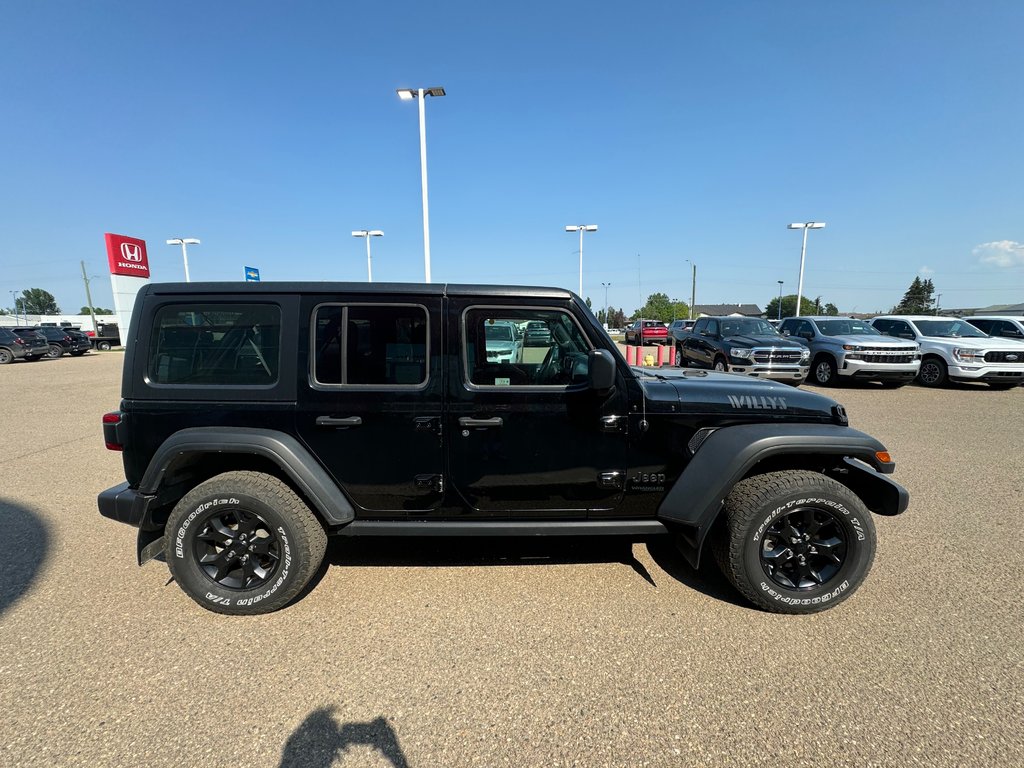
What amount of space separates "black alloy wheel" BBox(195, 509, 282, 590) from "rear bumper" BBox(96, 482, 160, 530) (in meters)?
0.33

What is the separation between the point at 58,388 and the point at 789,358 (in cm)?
1818

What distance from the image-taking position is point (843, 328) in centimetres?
1198

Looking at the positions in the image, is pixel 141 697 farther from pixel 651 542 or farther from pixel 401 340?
pixel 651 542

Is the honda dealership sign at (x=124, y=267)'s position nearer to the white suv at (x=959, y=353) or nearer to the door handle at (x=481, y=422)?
the door handle at (x=481, y=422)

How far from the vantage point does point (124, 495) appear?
2.77m

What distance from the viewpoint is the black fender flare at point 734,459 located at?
262 cm

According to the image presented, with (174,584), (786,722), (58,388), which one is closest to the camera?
(786,722)

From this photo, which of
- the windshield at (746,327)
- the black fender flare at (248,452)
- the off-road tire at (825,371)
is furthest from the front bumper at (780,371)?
the black fender flare at (248,452)

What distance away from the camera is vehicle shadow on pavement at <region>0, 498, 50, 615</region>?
115 inches

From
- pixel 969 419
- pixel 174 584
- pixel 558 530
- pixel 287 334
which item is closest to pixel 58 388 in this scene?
pixel 174 584

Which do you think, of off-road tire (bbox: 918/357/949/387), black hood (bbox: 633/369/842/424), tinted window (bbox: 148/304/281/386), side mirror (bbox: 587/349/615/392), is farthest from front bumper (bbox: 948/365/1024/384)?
tinted window (bbox: 148/304/281/386)

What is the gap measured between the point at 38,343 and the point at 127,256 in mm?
7424

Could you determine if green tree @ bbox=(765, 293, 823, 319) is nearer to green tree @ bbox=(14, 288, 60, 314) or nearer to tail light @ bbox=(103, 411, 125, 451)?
tail light @ bbox=(103, 411, 125, 451)

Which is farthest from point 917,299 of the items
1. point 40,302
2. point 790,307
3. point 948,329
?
point 40,302
